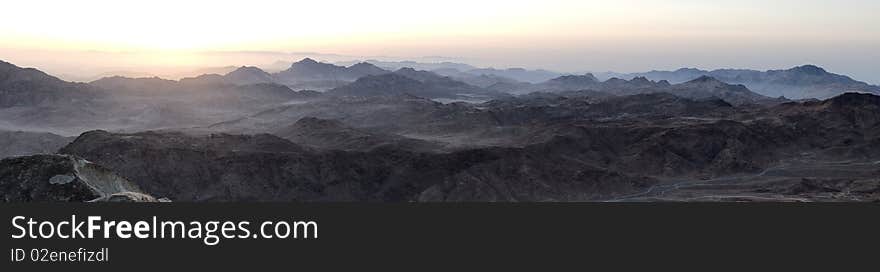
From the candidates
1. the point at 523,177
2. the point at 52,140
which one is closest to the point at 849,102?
the point at 523,177

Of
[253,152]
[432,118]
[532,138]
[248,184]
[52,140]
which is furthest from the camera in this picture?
[432,118]

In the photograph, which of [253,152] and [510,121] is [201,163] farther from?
[510,121]

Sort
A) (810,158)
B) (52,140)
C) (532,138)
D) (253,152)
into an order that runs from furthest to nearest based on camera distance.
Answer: (52,140) < (532,138) < (810,158) < (253,152)

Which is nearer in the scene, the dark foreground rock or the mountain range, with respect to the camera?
the dark foreground rock

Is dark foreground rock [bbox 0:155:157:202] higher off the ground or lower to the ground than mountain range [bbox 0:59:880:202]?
higher

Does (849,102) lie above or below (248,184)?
above

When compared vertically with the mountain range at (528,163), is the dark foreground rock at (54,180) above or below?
above

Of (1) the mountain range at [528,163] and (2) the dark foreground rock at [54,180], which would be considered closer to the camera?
(2) the dark foreground rock at [54,180]

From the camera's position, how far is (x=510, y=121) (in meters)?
192

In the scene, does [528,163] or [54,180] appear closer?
[54,180]

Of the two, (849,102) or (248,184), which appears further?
(849,102)

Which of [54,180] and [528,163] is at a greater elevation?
[54,180]

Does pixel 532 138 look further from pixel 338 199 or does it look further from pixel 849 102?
pixel 849 102

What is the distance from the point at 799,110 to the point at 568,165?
75.2 m
